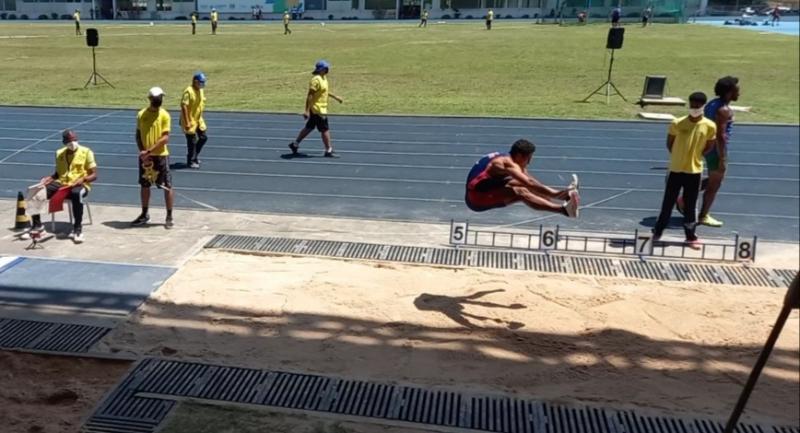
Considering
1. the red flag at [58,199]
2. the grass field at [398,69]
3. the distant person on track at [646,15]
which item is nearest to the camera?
the red flag at [58,199]

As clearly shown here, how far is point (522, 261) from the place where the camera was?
24.3 feet

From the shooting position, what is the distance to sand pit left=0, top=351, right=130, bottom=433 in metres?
4.43

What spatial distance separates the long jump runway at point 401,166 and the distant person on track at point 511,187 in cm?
292

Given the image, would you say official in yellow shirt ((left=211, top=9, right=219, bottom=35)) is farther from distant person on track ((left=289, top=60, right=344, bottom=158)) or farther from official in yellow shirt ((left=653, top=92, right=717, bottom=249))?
official in yellow shirt ((left=653, top=92, right=717, bottom=249))

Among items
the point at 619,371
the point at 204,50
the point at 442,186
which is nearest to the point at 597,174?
the point at 442,186

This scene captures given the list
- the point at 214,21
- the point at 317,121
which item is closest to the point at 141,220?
the point at 317,121

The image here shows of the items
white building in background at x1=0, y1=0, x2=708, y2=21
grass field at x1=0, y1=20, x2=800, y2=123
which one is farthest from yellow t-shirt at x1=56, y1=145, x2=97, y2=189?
white building in background at x1=0, y1=0, x2=708, y2=21

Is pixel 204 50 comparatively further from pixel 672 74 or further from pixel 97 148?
pixel 672 74

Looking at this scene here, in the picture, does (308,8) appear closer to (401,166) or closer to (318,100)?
(318,100)

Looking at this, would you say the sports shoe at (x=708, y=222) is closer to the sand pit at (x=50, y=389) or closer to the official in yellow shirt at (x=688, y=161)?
the official in yellow shirt at (x=688, y=161)

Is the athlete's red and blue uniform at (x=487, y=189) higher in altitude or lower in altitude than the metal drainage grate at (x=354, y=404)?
higher

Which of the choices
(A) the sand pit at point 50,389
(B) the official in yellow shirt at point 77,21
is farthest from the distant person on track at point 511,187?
(B) the official in yellow shirt at point 77,21

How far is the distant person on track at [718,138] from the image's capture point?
22.2ft

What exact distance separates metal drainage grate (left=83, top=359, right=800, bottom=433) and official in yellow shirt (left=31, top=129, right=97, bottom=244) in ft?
10.9
